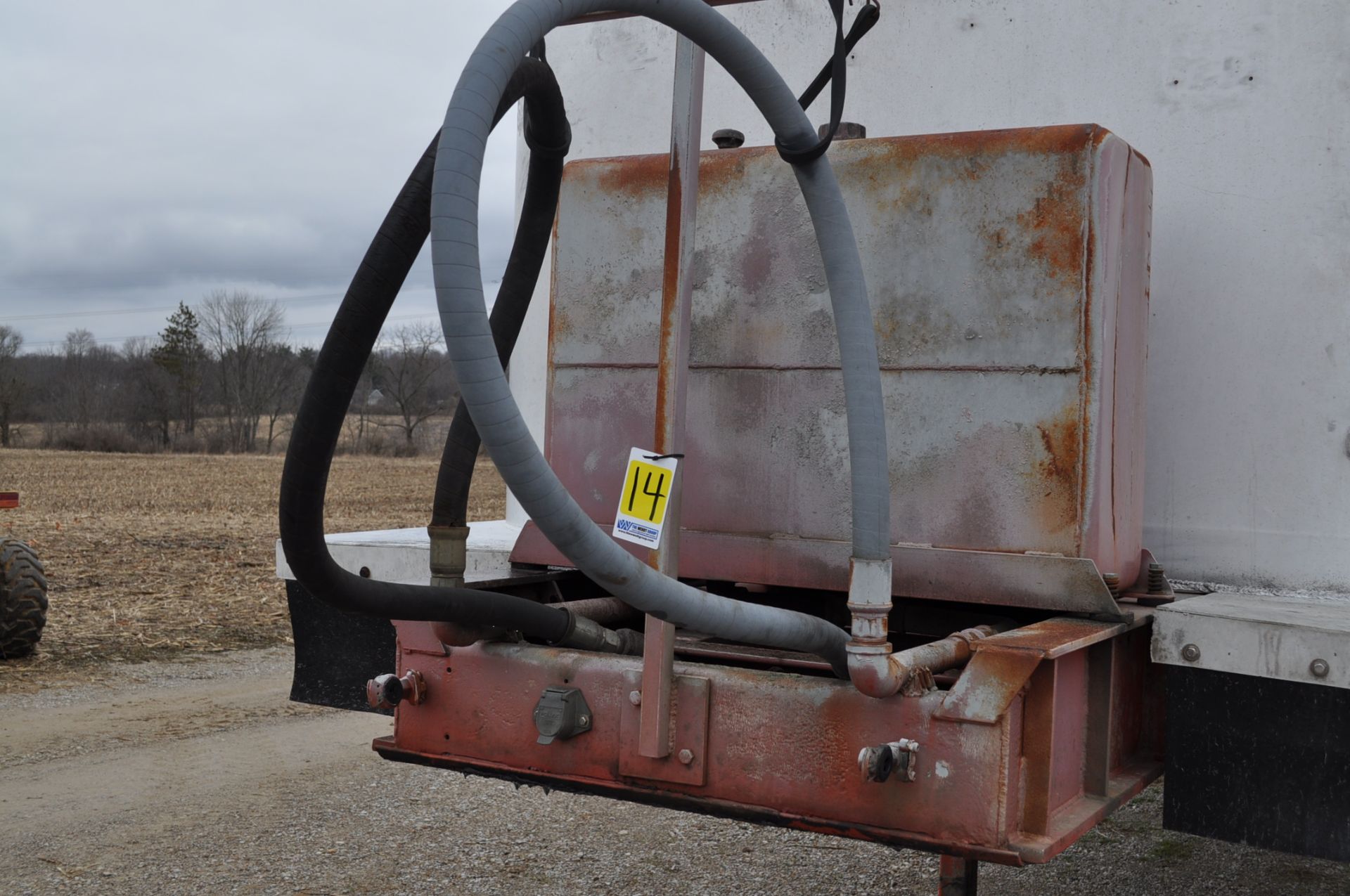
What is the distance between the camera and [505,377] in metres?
1.76

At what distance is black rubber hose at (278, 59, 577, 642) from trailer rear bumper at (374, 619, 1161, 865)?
1.39 ft

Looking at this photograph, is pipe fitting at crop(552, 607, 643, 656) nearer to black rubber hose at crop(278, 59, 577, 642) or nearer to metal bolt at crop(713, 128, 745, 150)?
black rubber hose at crop(278, 59, 577, 642)

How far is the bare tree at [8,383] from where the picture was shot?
4566 centimetres

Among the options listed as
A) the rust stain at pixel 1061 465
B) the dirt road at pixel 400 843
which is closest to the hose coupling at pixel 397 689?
the rust stain at pixel 1061 465

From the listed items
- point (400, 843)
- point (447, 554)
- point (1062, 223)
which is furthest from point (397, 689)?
point (400, 843)

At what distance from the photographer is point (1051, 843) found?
7.15ft

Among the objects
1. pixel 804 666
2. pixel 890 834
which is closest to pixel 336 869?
pixel 804 666

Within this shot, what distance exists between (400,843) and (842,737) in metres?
2.82

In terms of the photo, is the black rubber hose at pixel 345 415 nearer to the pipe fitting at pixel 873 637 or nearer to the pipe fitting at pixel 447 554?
the pipe fitting at pixel 447 554

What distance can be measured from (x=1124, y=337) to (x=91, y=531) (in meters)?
15.3

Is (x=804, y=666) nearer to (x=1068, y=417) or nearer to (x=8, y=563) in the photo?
(x=1068, y=417)

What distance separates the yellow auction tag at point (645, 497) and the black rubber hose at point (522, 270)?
0.42 metres

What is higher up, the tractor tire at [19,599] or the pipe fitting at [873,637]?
the pipe fitting at [873,637]

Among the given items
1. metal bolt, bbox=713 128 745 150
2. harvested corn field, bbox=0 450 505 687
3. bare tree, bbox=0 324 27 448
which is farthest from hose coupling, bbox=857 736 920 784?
bare tree, bbox=0 324 27 448
